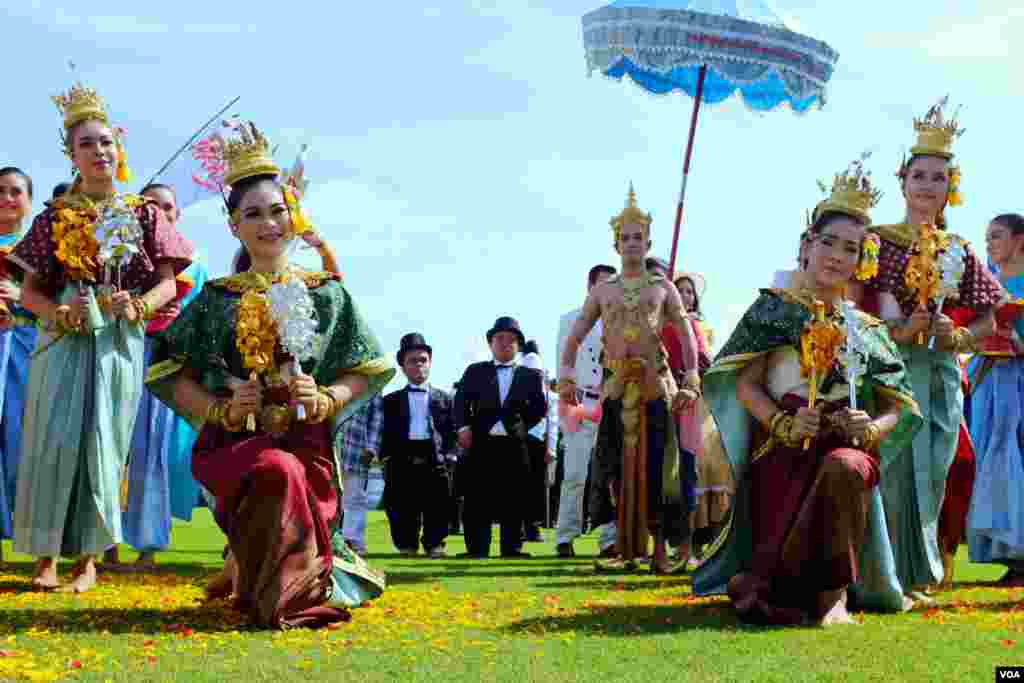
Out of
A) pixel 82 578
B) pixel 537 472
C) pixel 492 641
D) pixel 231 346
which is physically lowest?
pixel 492 641

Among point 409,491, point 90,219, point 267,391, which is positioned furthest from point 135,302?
point 409,491

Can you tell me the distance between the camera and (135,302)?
7477mm

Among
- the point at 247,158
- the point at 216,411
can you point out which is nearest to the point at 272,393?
the point at 216,411

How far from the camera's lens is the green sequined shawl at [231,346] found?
6266mm

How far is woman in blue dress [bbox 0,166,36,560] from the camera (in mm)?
8570

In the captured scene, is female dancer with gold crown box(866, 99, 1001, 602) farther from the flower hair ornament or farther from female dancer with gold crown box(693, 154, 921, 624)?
the flower hair ornament

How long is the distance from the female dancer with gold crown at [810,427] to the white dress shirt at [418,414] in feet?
21.2

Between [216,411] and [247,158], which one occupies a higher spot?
[247,158]

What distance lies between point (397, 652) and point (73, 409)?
2898 mm

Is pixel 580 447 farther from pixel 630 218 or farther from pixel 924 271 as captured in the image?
pixel 924 271

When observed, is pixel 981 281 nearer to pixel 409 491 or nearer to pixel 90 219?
pixel 90 219

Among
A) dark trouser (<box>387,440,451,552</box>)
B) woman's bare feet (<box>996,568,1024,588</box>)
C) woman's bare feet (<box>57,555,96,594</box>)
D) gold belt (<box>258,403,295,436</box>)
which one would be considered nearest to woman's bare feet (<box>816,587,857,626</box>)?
gold belt (<box>258,403,295,436</box>)

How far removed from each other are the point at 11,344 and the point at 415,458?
479cm

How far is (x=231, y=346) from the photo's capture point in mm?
6266
